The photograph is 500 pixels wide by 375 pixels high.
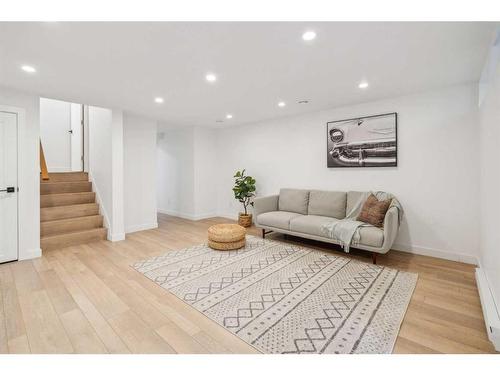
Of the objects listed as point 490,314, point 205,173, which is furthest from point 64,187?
point 490,314

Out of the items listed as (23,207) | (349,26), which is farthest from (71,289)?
(349,26)

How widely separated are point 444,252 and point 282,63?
325 centimetres

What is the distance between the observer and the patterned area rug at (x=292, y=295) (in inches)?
65.8

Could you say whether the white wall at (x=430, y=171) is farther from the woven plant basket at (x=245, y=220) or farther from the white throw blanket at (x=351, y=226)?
the woven plant basket at (x=245, y=220)

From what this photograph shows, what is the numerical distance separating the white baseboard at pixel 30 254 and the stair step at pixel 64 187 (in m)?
1.39

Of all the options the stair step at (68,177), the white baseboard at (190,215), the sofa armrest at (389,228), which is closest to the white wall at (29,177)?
the stair step at (68,177)

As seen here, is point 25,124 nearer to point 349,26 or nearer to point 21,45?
point 21,45

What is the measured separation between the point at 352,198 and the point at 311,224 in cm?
85

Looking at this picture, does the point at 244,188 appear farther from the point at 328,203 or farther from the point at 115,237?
the point at 115,237

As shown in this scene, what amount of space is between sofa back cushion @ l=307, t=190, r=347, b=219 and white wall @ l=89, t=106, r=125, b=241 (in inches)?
133

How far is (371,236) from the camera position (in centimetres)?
291

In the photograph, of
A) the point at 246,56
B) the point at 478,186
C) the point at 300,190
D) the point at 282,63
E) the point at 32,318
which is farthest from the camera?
the point at 300,190

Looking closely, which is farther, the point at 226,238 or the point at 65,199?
the point at 65,199

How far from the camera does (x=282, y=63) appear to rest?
2.43 m
